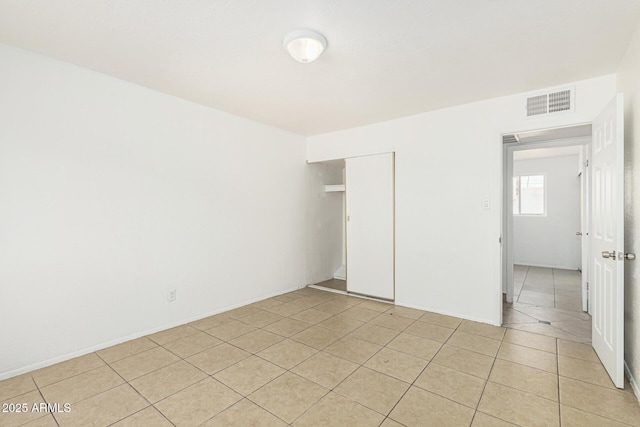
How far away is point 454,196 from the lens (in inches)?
142

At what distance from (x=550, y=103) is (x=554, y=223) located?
16.3ft

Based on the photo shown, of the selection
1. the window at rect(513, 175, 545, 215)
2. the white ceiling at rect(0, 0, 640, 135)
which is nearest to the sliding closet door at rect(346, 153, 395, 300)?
the white ceiling at rect(0, 0, 640, 135)

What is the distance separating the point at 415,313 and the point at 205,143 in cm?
327

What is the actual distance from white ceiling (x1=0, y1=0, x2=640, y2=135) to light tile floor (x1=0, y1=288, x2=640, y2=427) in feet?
8.13

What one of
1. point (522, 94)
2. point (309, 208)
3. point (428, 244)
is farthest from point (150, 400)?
point (522, 94)

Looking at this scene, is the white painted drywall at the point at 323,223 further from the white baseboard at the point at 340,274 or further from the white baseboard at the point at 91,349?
the white baseboard at the point at 91,349

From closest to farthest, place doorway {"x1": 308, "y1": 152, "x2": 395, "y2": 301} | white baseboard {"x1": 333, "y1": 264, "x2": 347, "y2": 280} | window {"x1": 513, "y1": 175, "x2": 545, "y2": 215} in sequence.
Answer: doorway {"x1": 308, "y1": 152, "x2": 395, "y2": 301}, white baseboard {"x1": 333, "y1": 264, "x2": 347, "y2": 280}, window {"x1": 513, "y1": 175, "x2": 545, "y2": 215}

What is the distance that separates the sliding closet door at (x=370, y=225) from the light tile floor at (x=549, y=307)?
5.09 feet

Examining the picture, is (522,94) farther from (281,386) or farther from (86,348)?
(86,348)

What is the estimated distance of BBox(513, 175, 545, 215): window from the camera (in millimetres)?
7016

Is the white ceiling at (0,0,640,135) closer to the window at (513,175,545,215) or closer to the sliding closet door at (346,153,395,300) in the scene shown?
the sliding closet door at (346,153,395,300)

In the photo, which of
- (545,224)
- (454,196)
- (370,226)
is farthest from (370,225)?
(545,224)

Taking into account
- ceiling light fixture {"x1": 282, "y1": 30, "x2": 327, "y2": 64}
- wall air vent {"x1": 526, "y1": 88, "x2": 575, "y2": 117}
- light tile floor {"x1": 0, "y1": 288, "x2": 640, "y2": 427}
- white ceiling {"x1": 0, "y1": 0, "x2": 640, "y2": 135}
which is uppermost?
white ceiling {"x1": 0, "y1": 0, "x2": 640, "y2": 135}

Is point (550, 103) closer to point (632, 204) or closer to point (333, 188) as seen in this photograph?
point (632, 204)
